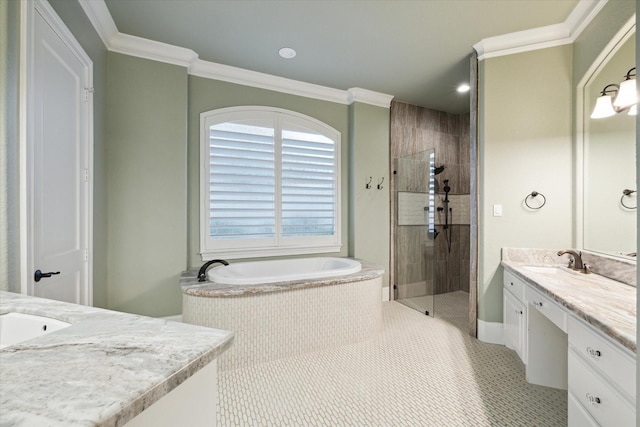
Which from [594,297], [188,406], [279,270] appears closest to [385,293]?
[279,270]

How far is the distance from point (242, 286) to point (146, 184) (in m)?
1.42

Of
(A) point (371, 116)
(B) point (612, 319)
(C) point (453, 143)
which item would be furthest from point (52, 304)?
(C) point (453, 143)

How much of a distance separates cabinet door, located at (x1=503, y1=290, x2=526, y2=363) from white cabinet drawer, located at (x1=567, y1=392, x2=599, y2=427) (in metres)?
0.75

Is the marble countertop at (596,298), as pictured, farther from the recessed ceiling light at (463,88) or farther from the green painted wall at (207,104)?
the green painted wall at (207,104)

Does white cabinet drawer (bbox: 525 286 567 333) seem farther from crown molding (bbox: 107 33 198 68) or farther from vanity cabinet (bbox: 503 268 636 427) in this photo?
crown molding (bbox: 107 33 198 68)

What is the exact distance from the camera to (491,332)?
2.64 meters

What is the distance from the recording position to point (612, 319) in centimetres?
115

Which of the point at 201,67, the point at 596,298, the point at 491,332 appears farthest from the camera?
the point at 201,67

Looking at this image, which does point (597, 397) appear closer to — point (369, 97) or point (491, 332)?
point (491, 332)

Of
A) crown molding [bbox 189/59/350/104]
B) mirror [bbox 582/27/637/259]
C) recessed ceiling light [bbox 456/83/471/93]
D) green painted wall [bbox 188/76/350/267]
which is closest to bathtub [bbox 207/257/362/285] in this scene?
green painted wall [bbox 188/76/350/267]

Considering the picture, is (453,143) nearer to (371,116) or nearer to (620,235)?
(371,116)

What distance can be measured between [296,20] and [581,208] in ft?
9.34

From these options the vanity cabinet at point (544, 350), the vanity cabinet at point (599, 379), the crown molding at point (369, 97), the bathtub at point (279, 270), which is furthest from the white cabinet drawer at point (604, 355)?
the crown molding at point (369, 97)

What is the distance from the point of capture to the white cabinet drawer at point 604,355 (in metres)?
1.00
